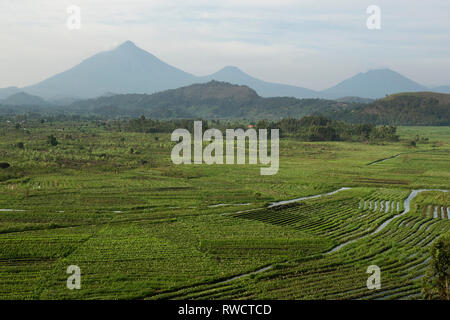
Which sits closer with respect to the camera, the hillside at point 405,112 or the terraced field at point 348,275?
the terraced field at point 348,275

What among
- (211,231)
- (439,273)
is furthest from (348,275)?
(211,231)

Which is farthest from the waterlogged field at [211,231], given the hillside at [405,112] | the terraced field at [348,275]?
the hillside at [405,112]

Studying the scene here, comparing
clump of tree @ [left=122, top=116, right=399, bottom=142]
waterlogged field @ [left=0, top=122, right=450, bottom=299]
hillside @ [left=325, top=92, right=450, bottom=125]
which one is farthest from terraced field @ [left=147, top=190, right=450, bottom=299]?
hillside @ [left=325, top=92, right=450, bottom=125]

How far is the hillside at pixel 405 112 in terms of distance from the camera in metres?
144

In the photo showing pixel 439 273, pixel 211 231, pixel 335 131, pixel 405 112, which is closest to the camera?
pixel 439 273

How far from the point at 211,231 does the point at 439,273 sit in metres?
12.5

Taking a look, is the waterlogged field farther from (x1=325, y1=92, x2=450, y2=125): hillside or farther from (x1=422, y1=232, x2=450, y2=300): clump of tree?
(x1=325, y1=92, x2=450, y2=125): hillside

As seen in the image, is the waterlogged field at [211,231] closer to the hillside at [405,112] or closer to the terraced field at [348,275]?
the terraced field at [348,275]

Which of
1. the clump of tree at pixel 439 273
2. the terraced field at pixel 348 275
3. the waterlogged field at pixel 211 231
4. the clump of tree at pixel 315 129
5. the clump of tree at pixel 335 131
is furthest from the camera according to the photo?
the clump of tree at pixel 315 129

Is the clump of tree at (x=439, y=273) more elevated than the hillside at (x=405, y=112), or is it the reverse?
the hillside at (x=405, y=112)

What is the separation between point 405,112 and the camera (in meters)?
150

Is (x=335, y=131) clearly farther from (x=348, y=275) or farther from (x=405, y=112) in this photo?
(x=348, y=275)

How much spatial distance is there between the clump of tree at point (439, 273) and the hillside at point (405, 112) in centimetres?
13901
